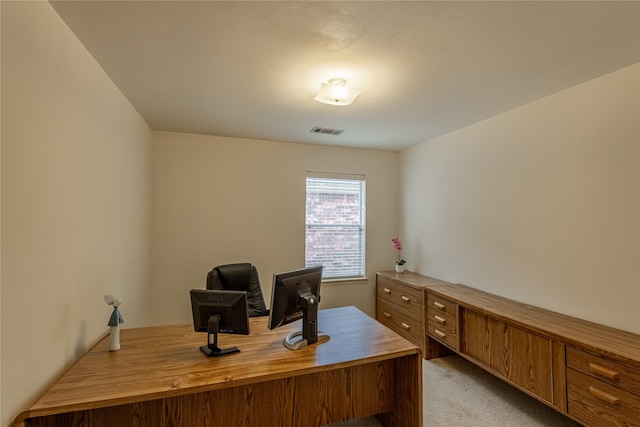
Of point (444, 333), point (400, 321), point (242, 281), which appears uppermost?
point (242, 281)

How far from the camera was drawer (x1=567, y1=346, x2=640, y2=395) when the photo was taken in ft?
5.29

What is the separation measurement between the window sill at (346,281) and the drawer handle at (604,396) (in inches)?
105

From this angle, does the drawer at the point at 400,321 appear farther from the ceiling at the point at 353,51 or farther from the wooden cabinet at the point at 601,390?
the ceiling at the point at 353,51

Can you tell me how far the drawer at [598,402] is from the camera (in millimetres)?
1633

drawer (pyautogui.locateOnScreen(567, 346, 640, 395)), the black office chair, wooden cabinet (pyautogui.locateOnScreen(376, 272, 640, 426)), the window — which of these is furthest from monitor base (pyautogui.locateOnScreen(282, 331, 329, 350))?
the window

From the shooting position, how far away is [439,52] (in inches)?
72.9

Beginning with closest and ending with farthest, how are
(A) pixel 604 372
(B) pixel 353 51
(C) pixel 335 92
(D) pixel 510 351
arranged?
1. (A) pixel 604 372
2. (B) pixel 353 51
3. (C) pixel 335 92
4. (D) pixel 510 351

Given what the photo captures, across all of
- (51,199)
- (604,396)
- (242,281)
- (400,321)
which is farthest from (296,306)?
(400,321)

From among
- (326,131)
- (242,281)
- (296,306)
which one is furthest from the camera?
(326,131)

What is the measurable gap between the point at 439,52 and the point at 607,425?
2359 millimetres

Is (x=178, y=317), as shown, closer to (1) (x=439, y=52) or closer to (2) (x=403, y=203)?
(2) (x=403, y=203)

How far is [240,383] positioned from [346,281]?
280 cm

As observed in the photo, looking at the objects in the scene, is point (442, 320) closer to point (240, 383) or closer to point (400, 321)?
point (400, 321)

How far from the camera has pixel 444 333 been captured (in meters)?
2.98
